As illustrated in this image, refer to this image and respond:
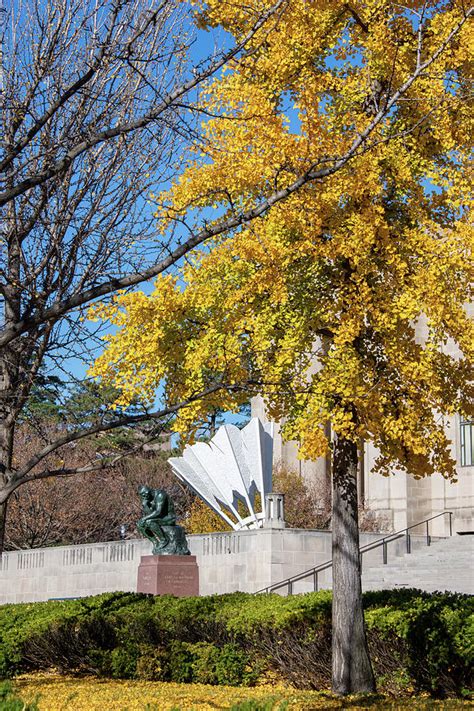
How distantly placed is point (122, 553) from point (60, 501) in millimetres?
8365

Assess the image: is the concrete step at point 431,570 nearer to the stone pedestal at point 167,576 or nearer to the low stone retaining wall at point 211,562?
the low stone retaining wall at point 211,562

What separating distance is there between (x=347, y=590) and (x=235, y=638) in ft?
7.74

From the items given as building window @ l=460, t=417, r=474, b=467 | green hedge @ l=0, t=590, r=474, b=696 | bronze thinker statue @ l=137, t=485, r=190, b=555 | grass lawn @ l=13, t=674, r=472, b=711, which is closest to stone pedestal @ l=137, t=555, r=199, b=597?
bronze thinker statue @ l=137, t=485, r=190, b=555

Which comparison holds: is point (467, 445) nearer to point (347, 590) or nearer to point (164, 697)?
point (347, 590)

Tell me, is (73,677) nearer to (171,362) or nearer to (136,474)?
(171,362)

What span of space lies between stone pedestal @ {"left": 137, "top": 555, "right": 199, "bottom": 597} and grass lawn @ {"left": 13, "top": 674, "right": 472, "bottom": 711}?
7010 mm

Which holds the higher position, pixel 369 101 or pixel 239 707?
pixel 369 101

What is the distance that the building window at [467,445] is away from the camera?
41.4 meters

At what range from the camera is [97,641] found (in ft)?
52.2

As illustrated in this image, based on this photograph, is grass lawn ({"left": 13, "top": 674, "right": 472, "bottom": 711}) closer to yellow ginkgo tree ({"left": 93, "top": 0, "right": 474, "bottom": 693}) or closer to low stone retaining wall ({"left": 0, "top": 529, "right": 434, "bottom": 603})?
yellow ginkgo tree ({"left": 93, "top": 0, "right": 474, "bottom": 693})

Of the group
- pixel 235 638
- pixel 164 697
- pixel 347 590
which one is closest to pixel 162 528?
pixel 235 638

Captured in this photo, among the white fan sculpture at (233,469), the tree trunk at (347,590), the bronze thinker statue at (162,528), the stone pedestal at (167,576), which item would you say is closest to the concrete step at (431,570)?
the stone pedestal at (167,576)

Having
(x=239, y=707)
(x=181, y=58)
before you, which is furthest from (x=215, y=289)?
(x=239, y=707)

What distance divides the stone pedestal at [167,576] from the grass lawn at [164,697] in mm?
7010
